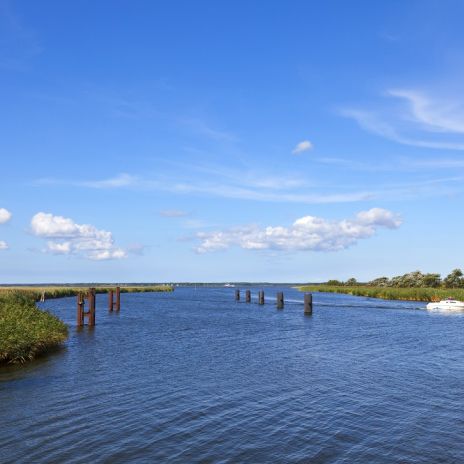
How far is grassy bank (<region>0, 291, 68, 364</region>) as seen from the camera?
24938 mm

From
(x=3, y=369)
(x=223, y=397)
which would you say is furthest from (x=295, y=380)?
(x=3, y=369)

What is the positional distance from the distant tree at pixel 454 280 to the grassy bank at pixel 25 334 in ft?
320

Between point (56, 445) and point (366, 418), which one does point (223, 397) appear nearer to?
point (366, 418)

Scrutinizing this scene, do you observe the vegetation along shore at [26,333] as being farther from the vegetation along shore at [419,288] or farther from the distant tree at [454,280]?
the distant tree at [454,280]

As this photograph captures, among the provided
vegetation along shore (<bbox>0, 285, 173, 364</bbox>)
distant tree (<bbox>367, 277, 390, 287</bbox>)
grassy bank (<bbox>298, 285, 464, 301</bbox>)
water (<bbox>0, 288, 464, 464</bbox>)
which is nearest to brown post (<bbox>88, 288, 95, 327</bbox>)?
water (<bbox>0, 288, 464, 464</bbox>)

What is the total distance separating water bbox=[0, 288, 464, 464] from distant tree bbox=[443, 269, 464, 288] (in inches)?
3121

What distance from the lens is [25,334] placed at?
2636 centimetres

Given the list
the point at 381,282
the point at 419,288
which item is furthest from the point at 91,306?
the point at 381,282

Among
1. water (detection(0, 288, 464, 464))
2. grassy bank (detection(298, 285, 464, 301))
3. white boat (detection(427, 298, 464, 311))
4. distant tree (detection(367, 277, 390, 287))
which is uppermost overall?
distant tree (detection(367, 277, 390, 287))

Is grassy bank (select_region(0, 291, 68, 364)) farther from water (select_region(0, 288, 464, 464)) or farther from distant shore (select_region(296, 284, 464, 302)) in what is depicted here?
distant shore (select_region(296, 284, 464, 302))

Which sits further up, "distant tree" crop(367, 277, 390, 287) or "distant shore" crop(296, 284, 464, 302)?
"distant tree" crop(367, 277, 390, 287)

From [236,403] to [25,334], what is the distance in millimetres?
13443

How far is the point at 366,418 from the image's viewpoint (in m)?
17.4

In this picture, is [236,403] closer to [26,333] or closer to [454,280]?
[26,333]
